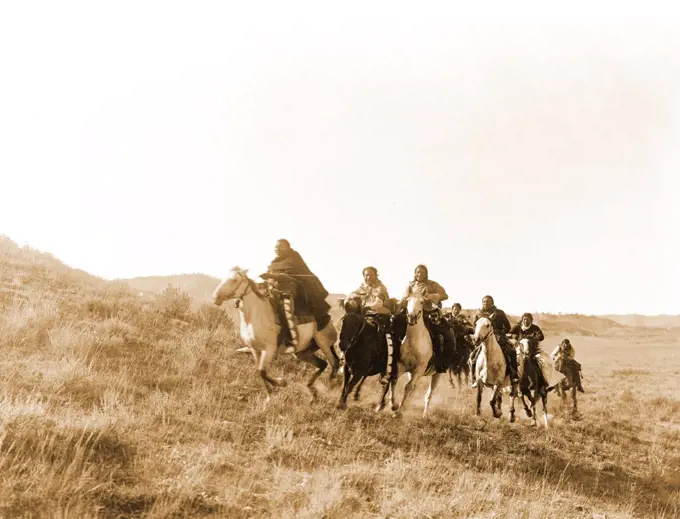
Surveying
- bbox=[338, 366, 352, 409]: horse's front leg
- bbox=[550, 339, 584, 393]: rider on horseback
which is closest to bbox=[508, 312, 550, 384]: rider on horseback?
bbox=[550, 339, 584, 393]: rider on horseback

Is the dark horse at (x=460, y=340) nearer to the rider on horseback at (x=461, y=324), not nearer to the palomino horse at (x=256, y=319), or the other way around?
the rider on horseback at (x=461, y=324)

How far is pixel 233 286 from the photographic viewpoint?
27.5 feet

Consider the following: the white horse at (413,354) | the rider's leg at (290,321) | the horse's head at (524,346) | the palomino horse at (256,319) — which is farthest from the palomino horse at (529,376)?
the palomino horse at (256,319)

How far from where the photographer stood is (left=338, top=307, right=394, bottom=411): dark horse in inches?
376

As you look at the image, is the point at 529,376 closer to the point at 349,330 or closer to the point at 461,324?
the point at 461,324

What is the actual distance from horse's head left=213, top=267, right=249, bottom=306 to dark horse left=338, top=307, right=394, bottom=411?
7.15 ft

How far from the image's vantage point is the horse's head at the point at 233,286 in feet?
26.9

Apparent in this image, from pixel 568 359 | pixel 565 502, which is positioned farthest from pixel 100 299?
pixel 568 359

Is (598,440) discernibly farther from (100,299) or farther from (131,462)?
(100,299)

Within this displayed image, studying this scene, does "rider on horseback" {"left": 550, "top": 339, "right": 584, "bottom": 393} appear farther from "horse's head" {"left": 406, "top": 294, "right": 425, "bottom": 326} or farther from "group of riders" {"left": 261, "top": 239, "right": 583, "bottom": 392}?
"horse's head" {"left": 406, "top": 294, "right": 425, "bottom": 326}

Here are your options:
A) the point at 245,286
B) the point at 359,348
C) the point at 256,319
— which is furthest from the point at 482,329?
the point at 245,286

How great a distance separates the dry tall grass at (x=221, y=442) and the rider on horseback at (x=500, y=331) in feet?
4.68

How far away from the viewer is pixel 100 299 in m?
13.8

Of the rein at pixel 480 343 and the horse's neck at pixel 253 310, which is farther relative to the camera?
the rein at pixel 480 343
